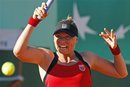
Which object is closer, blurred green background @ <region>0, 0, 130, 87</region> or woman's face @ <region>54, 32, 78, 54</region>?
woman's face @ <region>54, 32, 78, 54</region>

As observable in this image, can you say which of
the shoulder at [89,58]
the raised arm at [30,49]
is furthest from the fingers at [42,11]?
the shoulder at [89,58]

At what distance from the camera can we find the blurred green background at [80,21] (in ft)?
19.2

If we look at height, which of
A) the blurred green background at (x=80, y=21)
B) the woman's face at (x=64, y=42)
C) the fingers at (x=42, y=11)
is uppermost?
the fingers at (x=42, y=11)

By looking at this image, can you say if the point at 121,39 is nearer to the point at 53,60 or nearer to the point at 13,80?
the point at 13,80

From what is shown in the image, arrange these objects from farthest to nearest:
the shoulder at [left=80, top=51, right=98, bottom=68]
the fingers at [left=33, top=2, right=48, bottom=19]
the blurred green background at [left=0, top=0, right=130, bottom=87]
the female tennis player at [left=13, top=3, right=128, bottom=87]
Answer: the blurred green background at [left=0, top=0, right=130, bottom=87] < the shoulder at [left=80, top=51, right=98, bottom=68] < the female tennis player at [left=13, top=3, right=128, bottom=87] < the fingers at [left=33, top=2, right=48, bottom=19]

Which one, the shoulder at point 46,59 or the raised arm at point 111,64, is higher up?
the shoulder at point 46,59

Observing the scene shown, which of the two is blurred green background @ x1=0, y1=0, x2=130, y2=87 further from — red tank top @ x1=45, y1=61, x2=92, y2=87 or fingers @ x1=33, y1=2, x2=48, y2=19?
fingers @ x1=33, y1=2, x2=48, y2=19

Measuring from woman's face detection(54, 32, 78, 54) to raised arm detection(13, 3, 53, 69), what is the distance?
0.32ft

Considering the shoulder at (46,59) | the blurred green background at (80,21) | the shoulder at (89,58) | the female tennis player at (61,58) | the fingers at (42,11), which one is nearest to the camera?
the fingers at (42,11)

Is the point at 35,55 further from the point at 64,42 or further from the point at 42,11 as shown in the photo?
the point at 42,11

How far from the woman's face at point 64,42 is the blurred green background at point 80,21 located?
9.31 feet

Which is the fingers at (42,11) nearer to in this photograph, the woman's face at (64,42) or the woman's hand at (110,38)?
the woman's face at (64,42)

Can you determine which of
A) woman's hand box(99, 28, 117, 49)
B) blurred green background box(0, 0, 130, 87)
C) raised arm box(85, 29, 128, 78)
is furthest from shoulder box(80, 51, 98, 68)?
blurred green background box(0, 0, 130, 87)

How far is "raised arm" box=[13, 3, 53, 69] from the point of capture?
112 inches
